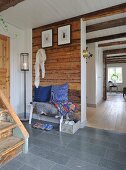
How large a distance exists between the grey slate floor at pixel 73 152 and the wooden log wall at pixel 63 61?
3.41 feet

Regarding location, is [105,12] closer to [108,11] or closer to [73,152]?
[108,11]

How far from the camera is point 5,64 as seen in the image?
13.3 feet

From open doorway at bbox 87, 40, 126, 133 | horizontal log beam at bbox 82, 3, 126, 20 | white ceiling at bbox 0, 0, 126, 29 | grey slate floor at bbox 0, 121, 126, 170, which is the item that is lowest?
grey slate floor at bbox 0, 121, 126, 170

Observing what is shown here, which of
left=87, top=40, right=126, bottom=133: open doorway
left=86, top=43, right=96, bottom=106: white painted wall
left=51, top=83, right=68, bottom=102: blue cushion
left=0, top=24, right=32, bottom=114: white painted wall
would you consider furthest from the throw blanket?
left=86, top=43, right=96, bottom=106: white painted wall

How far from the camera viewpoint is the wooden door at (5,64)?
3.93 metres

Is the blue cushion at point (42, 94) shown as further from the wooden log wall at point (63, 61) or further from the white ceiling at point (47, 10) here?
the white ceiling at point (47, 10)

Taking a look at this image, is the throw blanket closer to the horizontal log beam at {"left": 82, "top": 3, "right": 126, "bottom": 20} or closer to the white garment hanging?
the white garment hanging

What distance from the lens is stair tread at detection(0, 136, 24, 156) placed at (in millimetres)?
2071

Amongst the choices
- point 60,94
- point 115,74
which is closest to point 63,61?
point 60,94

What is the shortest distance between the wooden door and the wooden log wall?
72 cm

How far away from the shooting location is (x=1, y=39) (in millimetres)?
3922

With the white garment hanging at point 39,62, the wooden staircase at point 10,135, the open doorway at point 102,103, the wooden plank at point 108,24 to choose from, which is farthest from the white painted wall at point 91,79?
the wooden staircase at point 10,135

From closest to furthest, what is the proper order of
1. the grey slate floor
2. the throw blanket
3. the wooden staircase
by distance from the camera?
the grey slate floor
the wooden staircase
the throw blanket

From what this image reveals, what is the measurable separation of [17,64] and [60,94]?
1.69 m
